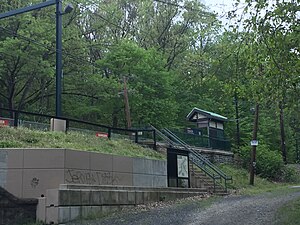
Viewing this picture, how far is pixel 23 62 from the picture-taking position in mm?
29656

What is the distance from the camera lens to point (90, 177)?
15.6m

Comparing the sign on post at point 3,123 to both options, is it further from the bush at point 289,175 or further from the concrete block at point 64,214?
the bush at point 289,175

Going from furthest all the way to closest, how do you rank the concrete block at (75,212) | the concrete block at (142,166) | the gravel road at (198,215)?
the concrete block at (142,166) < the concrete block at (75,212) < the gravel road at (198,215)

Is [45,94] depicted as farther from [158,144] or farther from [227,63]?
[227,63]

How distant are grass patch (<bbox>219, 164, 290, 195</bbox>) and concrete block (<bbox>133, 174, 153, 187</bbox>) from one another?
6724 millimetres

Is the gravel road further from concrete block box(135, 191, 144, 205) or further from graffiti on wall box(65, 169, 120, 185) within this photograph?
graffiti on wall box(65, 169, 120, 185)

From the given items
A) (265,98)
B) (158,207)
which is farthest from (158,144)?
(265,98)

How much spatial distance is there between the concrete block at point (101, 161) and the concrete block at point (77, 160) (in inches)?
11.6

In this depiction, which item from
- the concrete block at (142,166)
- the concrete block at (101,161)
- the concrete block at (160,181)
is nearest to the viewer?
the concrete block at (101,161)

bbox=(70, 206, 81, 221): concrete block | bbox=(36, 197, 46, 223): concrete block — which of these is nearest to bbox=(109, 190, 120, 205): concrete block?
bbox=(70, 206, 81, 221): concrete block

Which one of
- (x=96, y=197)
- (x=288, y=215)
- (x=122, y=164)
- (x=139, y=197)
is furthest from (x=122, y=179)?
(x=288, y=215)

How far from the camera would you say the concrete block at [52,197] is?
13.0m

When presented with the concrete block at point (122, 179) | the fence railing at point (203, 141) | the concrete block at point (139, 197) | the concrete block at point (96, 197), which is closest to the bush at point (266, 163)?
the fence railing at point (203, 141)

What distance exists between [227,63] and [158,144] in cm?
1423
